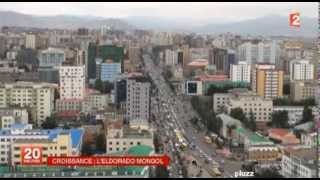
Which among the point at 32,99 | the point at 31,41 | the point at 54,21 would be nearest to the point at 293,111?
the point at 32,99

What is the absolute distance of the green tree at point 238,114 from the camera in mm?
6757

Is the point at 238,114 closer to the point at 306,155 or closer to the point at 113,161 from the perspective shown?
the point at 306,155

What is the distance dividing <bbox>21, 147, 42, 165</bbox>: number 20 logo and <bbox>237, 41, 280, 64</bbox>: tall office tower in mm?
8419

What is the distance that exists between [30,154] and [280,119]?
10.5ft

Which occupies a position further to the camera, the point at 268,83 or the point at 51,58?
the point at 51,58

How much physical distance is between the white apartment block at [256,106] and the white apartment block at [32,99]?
195 cm

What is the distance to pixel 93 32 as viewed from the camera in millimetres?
16062

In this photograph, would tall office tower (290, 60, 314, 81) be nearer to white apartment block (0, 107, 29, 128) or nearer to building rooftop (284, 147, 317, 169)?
white apartment block (0, 107, 29, 128)

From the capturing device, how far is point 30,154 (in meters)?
4.36

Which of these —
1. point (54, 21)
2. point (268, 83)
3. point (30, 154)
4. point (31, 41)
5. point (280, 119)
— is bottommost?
point (280, 119)

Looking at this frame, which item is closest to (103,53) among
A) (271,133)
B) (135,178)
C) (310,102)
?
(310,102)

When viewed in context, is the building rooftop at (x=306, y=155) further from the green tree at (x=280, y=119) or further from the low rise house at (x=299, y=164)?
the green tree at (x=280, y=119)

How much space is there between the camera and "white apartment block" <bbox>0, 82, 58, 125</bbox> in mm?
6715

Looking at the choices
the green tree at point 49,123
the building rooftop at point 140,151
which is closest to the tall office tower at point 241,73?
the green tree at point 49,123
